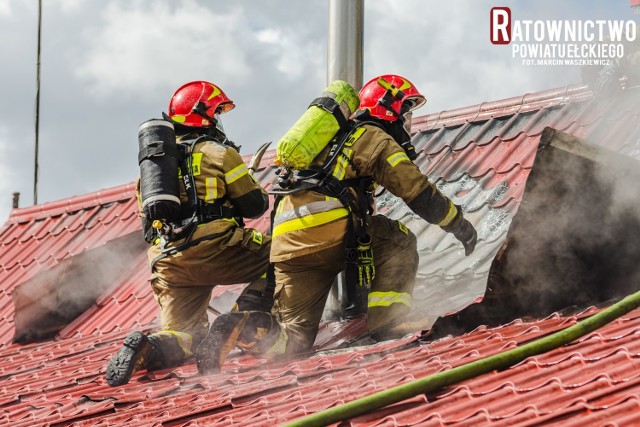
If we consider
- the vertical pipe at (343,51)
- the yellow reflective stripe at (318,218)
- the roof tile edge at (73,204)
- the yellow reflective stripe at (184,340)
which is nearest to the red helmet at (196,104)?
the vertical pipe at (343,51)

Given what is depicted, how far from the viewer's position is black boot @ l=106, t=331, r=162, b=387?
6.46 metres

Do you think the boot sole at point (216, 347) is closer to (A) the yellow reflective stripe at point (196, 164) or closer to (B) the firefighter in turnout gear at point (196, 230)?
(B) the firefighter in turnout gear at point (196, 230)

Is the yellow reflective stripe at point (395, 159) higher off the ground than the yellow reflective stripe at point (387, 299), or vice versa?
the yellow reflective stripe at point (395, 159)

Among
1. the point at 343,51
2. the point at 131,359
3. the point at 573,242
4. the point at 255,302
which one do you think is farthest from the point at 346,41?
the point at 131,359

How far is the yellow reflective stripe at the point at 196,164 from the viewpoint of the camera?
22.3ft

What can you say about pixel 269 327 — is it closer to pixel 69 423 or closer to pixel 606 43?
pixel 69 423

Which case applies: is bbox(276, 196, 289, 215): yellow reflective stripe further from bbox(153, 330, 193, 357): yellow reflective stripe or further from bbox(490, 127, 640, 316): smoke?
bbox(490, 127, 640, 316): smoke

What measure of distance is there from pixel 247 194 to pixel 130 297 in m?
3.07

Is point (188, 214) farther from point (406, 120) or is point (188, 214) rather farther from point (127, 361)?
point (406, 120)

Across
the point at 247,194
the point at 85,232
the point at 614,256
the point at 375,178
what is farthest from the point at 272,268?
the point at 85,232

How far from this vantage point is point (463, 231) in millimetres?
6582

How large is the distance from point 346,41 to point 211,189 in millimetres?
1327

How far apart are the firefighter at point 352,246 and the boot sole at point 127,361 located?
1.38ft

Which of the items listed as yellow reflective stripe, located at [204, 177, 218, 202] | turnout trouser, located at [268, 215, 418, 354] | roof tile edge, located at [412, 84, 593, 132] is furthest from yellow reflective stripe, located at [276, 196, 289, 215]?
roof tile edge, located at [412, 84, 593, 132]
